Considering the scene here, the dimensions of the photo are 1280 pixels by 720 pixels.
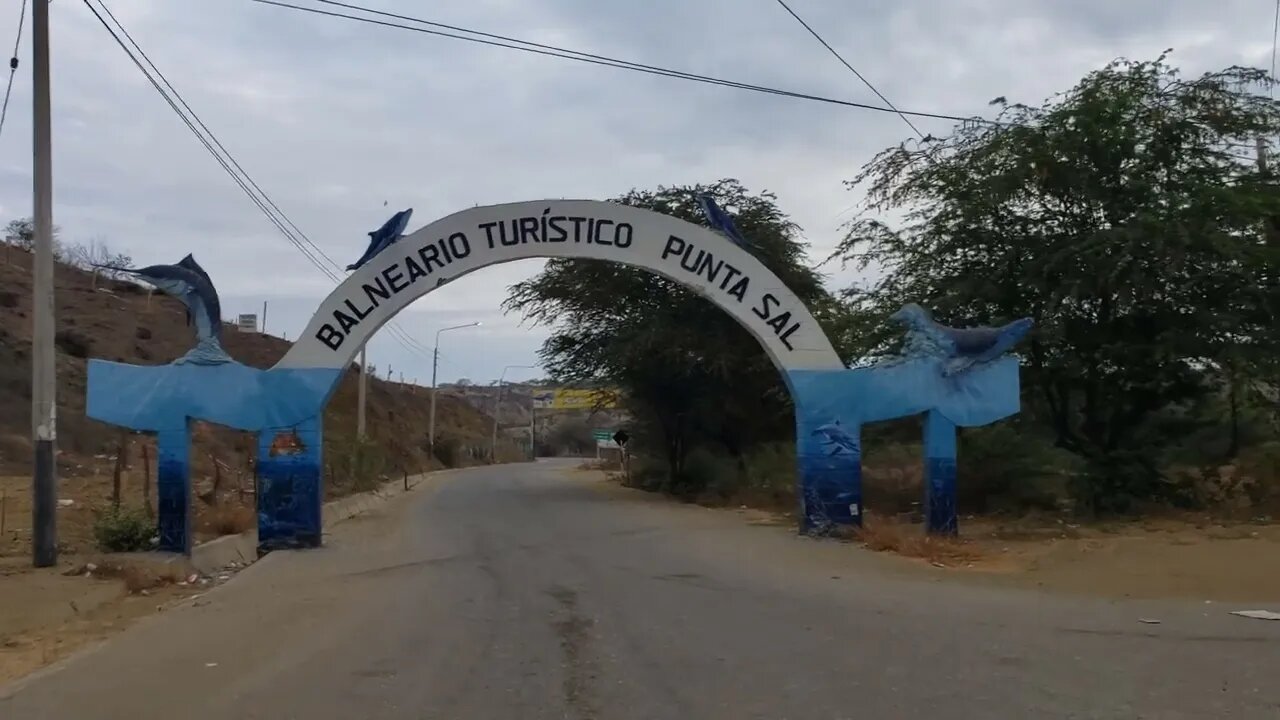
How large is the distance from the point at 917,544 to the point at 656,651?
8.36 m

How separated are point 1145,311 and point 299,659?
1573 cm

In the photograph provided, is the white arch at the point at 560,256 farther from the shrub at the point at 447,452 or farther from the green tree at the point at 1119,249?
the shrub at the point at 447,452

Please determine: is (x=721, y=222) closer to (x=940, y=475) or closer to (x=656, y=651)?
(x=940, y=475)

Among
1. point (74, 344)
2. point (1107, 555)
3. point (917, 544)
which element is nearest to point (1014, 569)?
point (1107, 555)

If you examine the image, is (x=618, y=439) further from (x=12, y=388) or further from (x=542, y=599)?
(x=542, y=599)

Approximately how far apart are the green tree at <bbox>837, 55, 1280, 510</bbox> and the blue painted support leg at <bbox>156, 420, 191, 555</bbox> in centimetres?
1259

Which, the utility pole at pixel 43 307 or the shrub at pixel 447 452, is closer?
the utility pole at pixel 43 307

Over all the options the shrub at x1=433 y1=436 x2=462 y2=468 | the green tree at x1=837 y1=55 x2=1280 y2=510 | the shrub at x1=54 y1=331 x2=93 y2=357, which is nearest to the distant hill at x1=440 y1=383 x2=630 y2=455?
the shrub at x1=433 y1=436 x2=462 y2=468

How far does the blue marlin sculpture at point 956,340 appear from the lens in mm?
17844

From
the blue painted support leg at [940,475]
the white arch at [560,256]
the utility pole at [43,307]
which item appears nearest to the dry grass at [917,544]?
the blue painted support leg at [940,475]

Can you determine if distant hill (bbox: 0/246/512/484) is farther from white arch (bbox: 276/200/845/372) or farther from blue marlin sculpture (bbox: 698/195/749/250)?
blue marlin sculpture (bbox: 698/195/749/250)

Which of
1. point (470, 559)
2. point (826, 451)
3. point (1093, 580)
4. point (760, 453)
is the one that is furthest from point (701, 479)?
point (1093, 580)

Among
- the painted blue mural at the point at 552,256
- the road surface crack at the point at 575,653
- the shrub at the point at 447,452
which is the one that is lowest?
the shrub at the point at 447,452

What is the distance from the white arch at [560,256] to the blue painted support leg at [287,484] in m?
1.10
